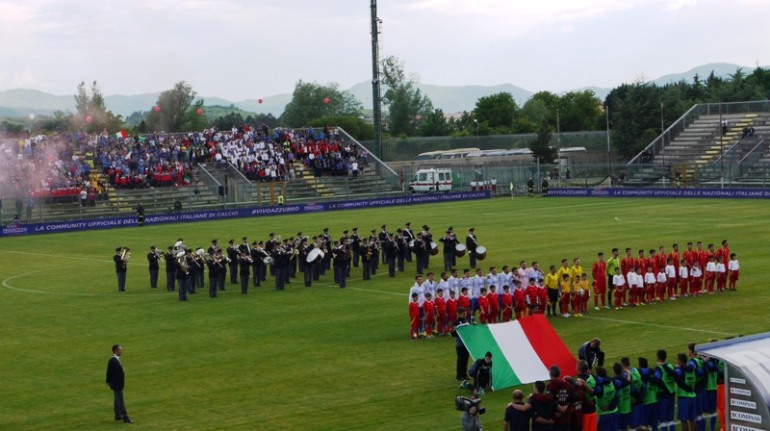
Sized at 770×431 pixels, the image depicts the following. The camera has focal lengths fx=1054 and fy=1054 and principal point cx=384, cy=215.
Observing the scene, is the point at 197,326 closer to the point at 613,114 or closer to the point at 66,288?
the point at 66,288

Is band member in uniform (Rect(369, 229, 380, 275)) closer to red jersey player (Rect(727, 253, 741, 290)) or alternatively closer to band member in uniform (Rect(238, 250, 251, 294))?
band member in uniform (Rect(238, 250, 251, 294))

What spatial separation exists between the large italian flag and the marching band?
12.7m

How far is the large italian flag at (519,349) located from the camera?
19281mm

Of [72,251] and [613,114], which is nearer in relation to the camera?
[72,251]

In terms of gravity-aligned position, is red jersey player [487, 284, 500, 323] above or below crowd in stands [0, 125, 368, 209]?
below

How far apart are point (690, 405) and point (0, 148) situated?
54.9 meters

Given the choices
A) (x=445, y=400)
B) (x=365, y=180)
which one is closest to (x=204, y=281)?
(x=445, y=400)

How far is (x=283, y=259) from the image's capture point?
32.0 metres

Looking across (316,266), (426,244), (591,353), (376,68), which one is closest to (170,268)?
(316,266)

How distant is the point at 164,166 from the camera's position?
66438mm

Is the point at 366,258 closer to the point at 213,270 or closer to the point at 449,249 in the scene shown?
the point at 449,249

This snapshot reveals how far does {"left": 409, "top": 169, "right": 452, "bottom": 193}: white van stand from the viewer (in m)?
75.4

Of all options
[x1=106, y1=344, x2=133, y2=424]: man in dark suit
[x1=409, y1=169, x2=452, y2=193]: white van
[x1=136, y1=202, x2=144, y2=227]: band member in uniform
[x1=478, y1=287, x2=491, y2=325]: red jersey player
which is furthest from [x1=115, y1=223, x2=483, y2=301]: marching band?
[x1=409, y1=169, x2=452, y2=193]: white van

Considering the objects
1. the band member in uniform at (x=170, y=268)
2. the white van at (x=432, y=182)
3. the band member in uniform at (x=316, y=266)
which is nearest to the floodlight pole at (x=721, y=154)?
the white van at (x=432, y=182)
